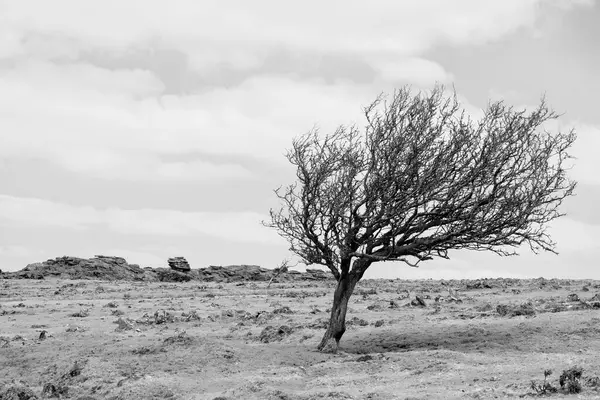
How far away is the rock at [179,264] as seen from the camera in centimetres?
7846

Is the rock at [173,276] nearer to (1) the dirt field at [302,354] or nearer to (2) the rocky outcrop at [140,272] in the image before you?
(2) the rocky outcrop at [140,272]

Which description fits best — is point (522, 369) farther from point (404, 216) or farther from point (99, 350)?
point (99, 350)

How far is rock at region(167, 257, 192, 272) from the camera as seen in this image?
257 ft

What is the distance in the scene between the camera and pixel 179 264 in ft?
258

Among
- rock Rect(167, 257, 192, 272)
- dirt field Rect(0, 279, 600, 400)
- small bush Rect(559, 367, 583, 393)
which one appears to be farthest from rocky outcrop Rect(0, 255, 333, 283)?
small bush Rect(559, 367, 583, 393)

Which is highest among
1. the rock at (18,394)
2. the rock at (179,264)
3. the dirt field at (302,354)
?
the rock at (179,264)

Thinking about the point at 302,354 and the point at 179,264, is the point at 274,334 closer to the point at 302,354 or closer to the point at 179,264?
the point at 302,354

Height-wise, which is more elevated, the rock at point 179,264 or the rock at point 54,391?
the rock at point 179,264

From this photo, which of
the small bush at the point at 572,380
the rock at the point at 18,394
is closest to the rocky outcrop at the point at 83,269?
the rock at the point at 18,394

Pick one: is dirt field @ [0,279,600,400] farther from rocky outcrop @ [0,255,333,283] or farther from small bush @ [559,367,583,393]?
rocky outcrop @ [0,255,333,283]

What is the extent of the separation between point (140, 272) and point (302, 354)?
59.3 metres

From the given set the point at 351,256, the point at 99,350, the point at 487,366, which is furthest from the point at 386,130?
the point at 99,350

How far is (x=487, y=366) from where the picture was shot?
19047mm

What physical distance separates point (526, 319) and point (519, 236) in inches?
212
